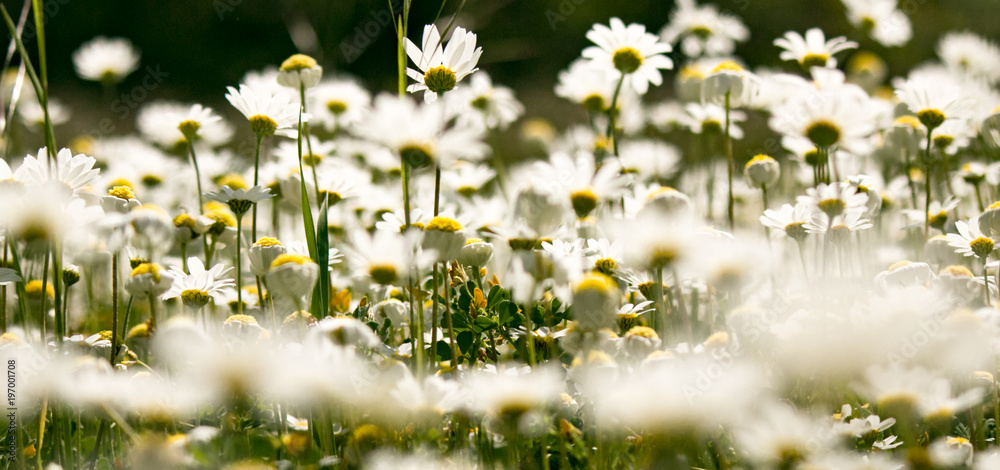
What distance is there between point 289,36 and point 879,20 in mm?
7123

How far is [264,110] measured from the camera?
4.62 ft

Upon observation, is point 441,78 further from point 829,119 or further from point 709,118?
point 709,118

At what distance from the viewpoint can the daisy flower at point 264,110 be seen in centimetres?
138

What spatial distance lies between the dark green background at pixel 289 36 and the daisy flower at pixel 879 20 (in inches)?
132

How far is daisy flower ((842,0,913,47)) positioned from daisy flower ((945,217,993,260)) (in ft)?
5.19

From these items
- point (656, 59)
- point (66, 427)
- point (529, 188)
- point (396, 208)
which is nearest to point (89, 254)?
point (66, 427)

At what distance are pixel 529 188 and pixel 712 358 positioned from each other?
0.27 meters

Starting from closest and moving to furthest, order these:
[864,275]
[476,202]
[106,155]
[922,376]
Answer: [922,376] < [864,275] < [476,202] < [106,155]

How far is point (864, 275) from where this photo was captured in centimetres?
151

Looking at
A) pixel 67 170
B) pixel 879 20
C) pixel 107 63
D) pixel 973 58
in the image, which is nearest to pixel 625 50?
pixel 67 170

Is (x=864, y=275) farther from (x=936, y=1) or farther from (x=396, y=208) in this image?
(x=936, y=1)
